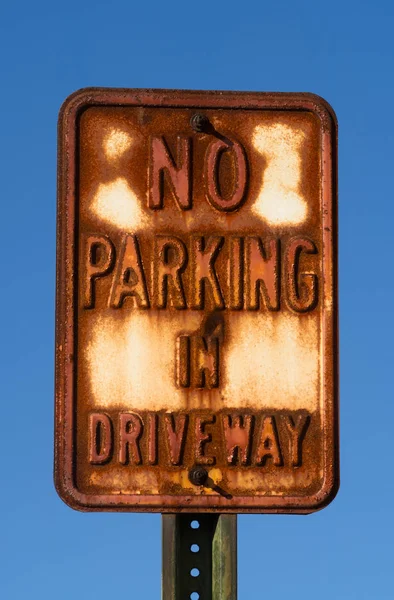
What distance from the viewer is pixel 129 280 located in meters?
7.09

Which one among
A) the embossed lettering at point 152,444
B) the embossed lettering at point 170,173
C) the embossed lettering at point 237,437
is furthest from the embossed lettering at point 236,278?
the embossed lettering at point 152,444

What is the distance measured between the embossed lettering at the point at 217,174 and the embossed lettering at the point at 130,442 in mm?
1126

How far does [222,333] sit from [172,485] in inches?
30.0

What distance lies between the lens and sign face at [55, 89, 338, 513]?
6.97 m

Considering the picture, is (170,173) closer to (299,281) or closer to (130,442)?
(299,281)

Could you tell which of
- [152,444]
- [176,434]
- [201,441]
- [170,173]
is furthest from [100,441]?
[170,173]

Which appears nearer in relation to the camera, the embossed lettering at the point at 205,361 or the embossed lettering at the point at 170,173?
the embossed lettering at the point at 205,361

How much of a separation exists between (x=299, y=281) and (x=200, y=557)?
4.59ft

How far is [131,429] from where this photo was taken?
6977 millimetres

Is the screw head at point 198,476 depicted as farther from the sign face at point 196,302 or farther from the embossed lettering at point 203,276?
the embossed lettering at point 203,276

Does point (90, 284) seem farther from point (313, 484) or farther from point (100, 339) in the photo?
point (313, 484)

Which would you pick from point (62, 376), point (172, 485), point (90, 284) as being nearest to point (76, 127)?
point (90, 284)

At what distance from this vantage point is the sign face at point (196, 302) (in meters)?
6.97

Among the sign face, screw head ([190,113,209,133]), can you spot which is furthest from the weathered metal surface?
screw head ([190,113,209,133])
